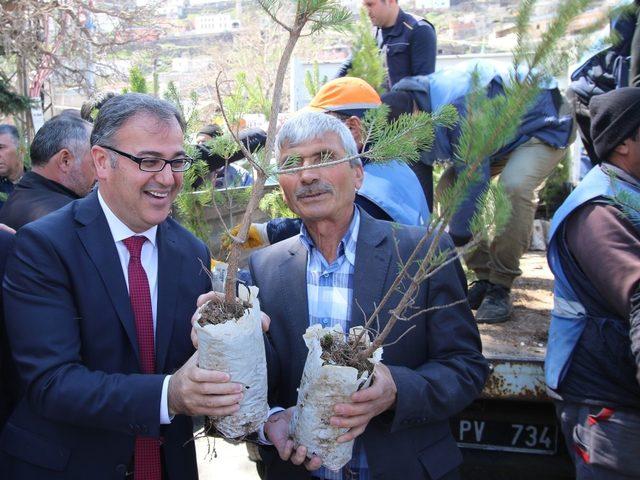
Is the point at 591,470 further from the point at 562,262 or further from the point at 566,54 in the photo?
the point at 566,54

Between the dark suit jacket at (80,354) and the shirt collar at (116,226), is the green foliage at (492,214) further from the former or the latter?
the shirt collar at (116,226)

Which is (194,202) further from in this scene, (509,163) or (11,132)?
(11,132)

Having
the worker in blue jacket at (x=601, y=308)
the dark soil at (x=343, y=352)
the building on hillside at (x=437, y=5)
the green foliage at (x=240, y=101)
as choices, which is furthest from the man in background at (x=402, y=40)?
the dark soil at (x=343, y=352)

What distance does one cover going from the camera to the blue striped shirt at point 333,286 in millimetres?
1981

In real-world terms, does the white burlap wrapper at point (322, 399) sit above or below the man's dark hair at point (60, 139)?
below

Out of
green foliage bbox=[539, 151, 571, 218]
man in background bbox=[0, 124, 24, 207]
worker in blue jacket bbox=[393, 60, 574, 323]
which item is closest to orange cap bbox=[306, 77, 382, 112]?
worker in blue jacket bbox=[393, 60, 574, 323]

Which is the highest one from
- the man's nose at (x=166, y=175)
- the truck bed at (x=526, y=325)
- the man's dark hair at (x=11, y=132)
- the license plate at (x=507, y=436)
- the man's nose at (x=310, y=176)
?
the man's nose at (x=166, y=175)

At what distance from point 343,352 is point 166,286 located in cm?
65

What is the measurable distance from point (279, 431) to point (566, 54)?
1284mm

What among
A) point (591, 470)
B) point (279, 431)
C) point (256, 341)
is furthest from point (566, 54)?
point (591, 470)

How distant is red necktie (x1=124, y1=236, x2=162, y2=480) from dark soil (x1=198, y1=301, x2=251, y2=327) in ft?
1.08

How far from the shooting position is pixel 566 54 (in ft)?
4.39

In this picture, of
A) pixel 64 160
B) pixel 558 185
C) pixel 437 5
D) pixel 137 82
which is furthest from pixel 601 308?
pixel 558 185

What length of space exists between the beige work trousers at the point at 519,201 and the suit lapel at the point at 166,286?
6.26 ft
